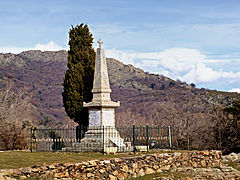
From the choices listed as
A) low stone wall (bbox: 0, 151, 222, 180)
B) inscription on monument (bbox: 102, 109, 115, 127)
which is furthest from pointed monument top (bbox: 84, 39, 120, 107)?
low stone wall (bbox: 0, 151, 222, 180)

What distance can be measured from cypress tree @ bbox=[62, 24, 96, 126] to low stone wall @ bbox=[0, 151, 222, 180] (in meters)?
7.38

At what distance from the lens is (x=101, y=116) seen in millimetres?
21438

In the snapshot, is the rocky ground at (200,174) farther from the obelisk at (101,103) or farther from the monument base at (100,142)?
the obelisk at (101,103)

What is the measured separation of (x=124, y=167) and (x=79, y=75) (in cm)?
939

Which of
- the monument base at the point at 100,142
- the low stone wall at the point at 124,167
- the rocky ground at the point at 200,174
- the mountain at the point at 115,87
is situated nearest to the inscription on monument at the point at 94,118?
the monument base at the point at 100,142

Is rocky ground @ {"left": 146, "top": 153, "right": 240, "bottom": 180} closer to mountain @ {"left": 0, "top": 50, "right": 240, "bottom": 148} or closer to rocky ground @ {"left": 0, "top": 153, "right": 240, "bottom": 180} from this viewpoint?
rocky ground @ {"left": 0, "top": 153, "right": 240, "bottom": 180}

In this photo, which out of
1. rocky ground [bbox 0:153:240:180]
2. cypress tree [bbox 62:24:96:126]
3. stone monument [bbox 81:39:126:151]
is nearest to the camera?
rocky ground [bbox 0:153:240:180]

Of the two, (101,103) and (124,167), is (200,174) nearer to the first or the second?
(124,167)

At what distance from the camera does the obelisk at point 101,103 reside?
70.5 ft

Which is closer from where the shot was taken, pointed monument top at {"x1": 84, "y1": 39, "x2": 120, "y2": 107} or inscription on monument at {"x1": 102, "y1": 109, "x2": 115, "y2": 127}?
inscription on monument at {"x1": 102, "y1": 109, "x2": 115, "y2": 127}

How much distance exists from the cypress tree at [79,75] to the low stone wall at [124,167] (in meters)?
7.38

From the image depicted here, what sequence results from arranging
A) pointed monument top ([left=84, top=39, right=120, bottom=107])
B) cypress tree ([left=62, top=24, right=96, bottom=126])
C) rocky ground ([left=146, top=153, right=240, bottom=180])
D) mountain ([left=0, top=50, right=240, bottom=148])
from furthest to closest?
1. mountain ([left=0, top=50, right=240, bottom=148])
2. cypress tree ([left=62, top=24, right=96, bottom=126])
3. pointed monument top ([left=84, top=39, right=120, bottom=107])
4. rocky ground ([left=146, top=153, right=240, bottom=180])

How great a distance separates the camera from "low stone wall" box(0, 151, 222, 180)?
14523mm

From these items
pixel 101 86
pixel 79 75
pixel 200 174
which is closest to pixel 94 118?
pixel 101 86
